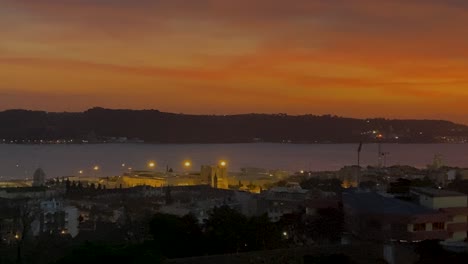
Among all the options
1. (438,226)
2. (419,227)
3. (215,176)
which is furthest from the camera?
(215,176)

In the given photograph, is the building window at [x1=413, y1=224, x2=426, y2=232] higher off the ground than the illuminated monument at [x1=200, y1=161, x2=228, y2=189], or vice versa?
the building window at [x1=413, y1=224, x2=426, y2=232]

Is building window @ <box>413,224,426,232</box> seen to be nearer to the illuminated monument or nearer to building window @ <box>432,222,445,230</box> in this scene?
building window @ <box>432,222,445,230</box>

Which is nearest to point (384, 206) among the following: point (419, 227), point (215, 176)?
point (419, 227)

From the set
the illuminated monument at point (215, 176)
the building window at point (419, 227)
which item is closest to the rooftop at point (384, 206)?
the building window at point (419, 227)

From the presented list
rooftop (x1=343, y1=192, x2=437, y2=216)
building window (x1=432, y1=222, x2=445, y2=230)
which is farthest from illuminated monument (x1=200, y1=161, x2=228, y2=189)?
building window (x1=432, y1=222, x2=445, y2=230)

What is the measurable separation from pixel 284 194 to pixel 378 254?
1064 centimetres

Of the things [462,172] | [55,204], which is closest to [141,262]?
[55,204]

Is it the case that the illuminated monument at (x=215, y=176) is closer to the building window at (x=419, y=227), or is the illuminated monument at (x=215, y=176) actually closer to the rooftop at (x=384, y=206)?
the rooftop at (x=384, y=206)

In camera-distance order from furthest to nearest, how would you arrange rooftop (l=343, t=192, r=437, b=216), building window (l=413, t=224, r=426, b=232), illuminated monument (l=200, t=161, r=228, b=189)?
illuminated monument (l=200, t=161, r=228, b=189) < rooftop (l=343, t=192, r=437, b=216) < building window (l=413, t=224, r=426, b=232)

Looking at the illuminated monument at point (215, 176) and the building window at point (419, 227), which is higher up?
the building window at point (419, 227)

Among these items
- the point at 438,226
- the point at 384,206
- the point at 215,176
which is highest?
the point at 384,206

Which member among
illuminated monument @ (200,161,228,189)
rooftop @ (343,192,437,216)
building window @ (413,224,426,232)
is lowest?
illuminated monument @ (200,161,228,189)

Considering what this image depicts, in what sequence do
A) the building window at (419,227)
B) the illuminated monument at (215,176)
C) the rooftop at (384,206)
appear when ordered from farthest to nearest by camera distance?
the illuminated monument at (215,176), the rooftop at (384,206), the building window at (419,227)

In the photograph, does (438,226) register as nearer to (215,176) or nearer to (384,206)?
(384,206)
